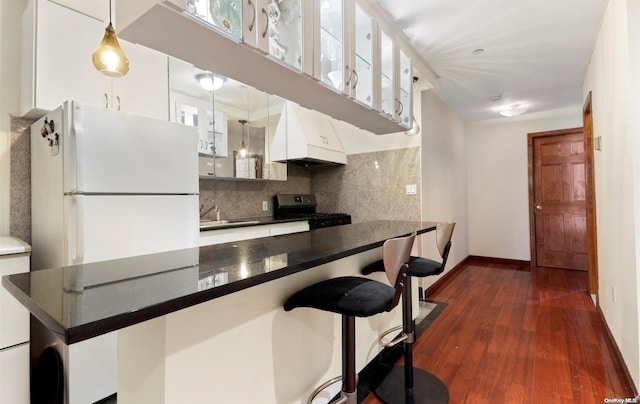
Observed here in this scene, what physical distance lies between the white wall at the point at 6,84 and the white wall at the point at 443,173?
3.44 m

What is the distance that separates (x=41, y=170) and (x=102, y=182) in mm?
519

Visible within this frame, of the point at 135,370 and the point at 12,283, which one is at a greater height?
the point at 12,283

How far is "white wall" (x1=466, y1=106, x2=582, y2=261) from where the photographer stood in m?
5.02

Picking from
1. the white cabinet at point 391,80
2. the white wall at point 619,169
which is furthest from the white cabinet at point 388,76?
the white wall at point 619,169

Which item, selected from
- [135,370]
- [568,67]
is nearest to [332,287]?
[135,370]

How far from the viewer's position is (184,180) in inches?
83.3

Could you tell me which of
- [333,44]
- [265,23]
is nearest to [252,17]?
[265,23]

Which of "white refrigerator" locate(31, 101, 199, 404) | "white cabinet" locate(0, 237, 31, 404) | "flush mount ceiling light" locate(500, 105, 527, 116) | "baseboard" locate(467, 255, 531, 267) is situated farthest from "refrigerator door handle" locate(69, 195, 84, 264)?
"baseboard" locate(467, 255, 531, 267)

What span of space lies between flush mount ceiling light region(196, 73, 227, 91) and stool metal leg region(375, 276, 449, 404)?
2.34 meters

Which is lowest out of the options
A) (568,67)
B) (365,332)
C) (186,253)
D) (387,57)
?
(365,332)

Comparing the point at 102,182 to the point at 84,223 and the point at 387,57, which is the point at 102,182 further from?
the point at 387,57

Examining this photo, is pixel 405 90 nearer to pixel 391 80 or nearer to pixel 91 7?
pixel 391 80

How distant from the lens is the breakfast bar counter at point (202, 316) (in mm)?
636

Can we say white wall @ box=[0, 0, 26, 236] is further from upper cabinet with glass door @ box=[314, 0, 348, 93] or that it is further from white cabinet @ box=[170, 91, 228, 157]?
upper cabinet with glass door @ box=[314, 0, 348, 93]
